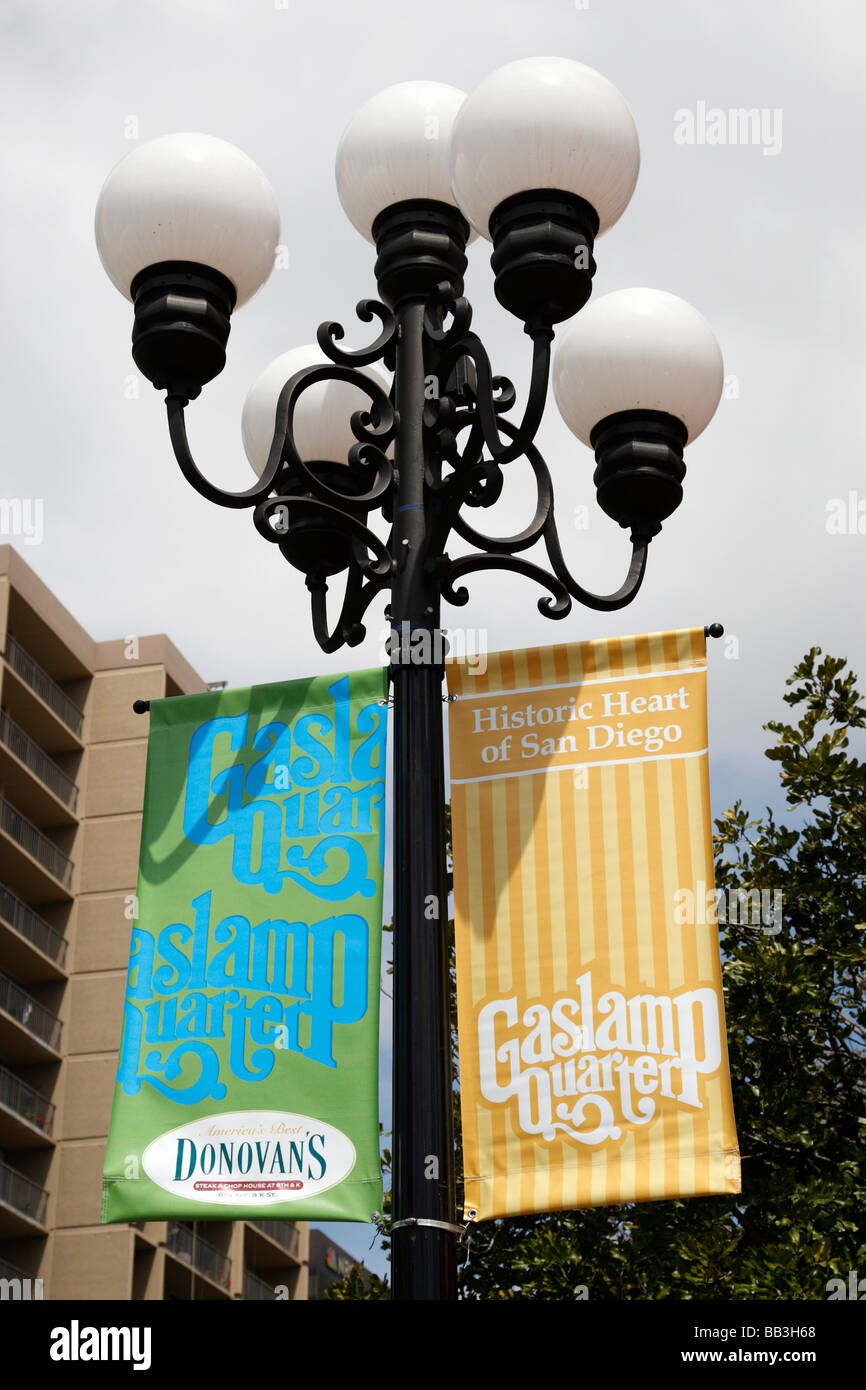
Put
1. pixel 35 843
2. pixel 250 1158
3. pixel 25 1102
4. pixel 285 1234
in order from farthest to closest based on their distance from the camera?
pixel 285 1234, pixel 35 843, pixel 25 1102, pixel 250 1158

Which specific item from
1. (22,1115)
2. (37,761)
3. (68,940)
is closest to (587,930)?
(22,1115)

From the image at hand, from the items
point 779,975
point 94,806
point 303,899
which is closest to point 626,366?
point 303,899

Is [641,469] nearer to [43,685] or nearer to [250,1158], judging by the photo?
[250,1158]

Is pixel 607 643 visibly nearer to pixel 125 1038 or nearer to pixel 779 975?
pixel 125 1038

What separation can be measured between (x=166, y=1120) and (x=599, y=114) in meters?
3.11

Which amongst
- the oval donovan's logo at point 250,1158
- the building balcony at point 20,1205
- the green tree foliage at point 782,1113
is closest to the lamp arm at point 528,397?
the oval donovan's logo at point 250,1158

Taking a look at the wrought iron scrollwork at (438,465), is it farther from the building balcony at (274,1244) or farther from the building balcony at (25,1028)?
the building balcony at (274,1244)

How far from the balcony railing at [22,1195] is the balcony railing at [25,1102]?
1.16 meters

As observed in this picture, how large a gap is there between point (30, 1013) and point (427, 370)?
35.0 meters

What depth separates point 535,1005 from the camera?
4598 millimetres

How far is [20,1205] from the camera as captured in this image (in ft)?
117

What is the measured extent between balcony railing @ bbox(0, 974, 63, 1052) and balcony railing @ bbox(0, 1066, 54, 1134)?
112cm

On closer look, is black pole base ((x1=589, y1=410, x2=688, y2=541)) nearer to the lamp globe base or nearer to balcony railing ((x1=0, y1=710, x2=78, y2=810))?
the lamp globe base
